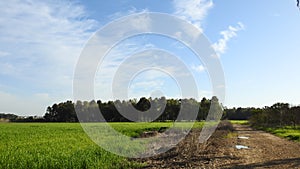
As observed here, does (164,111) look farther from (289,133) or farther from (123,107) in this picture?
(289,133)

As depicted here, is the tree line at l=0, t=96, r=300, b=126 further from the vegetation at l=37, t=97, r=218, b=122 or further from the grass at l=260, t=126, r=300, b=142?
the grass at l=260, t=126, r=300, b=142

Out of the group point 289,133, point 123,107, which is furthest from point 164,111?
point 289,133

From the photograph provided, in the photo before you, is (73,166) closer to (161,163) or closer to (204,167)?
(161,163)

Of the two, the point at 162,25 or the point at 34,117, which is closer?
the point at 162,25

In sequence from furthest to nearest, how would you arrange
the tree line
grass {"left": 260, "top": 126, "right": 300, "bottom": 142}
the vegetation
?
1. the tree line
2. the vegetation
3. grass {"left": 260, "top": 126, "right": 300, "bottom": 142}

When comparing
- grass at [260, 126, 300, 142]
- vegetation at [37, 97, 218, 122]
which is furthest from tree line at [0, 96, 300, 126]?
grass at [260, 126, 300, 142]

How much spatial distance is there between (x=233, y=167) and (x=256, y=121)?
56.3 meters

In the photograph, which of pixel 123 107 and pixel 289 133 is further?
pixel 123 107

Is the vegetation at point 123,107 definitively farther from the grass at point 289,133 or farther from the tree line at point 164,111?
the grass at point 289,133

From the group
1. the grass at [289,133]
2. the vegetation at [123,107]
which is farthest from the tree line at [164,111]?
the grass at [289,133]

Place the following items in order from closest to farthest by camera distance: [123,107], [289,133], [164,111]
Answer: [289,133] → [123,107] → [164,111]

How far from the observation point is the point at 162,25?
23141 mm

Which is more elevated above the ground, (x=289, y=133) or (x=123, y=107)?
(x=123, y=107)

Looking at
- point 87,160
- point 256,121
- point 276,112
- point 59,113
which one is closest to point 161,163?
point 87,160
